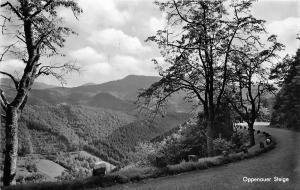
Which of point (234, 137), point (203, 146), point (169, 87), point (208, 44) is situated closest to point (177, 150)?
point (203, 146)

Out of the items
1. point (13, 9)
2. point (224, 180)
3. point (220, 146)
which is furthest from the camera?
point (220, 146)

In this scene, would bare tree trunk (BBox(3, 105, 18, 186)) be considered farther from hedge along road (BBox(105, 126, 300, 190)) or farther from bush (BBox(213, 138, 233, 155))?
bush (BBox(213, 138, 233, 155))

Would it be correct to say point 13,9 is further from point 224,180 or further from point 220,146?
point 220,146

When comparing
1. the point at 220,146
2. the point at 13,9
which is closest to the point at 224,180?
the point at 13,9

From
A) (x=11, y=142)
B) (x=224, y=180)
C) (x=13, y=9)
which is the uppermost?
(x=13, y=9)

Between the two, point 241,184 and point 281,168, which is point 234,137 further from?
point 241,184

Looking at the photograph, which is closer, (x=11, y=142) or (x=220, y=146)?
(x=11, y=142)

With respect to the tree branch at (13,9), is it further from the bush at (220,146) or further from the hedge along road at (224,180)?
the bush at (220,146)

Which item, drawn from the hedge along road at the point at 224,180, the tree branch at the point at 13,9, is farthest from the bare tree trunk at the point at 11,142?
the hedge along road at the point at 224,180

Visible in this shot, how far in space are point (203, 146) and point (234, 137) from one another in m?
13.9

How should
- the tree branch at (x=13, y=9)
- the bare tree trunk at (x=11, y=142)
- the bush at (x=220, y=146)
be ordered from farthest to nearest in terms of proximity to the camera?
1. the bush at (x=220, y=146)
2. the tree branch at (x=13, y=9)
3. the bare tree trunk at (x=11, y=142)

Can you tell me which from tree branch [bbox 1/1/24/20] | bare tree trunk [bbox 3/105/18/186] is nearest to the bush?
bare tree trunk [bbox 3/105/18/186]

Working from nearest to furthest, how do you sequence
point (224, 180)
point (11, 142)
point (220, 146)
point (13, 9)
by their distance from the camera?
point (224, 180) < point (11, 142) < point (13, 9) < point (220, 146)

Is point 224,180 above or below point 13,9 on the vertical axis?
below
